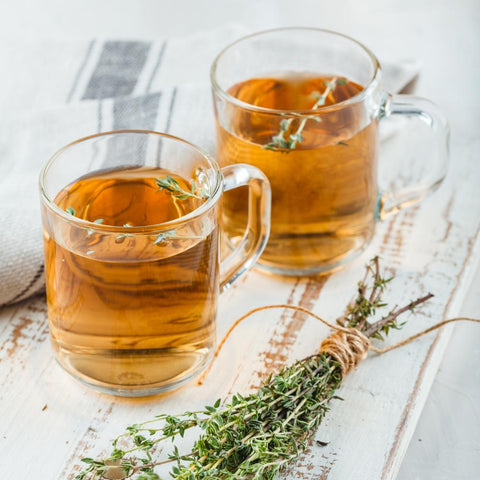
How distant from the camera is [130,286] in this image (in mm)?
958

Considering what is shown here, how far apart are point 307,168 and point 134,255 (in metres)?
0.31

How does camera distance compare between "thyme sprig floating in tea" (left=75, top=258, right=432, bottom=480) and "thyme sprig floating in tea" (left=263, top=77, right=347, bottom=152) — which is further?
"thyme sprig floating in tea" (left=263, top=77, right=347, bottom=152)

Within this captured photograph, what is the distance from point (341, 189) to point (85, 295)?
0.39 m

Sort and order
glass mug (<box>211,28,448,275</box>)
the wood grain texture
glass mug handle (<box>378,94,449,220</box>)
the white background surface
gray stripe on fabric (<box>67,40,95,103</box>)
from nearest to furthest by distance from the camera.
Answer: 1. the wood grain texture
2. glass mug (<box>211,28,448,275</box>)
3. glass mug handle (<box>378,94,449,220</box>)
4. gray stripe on fabric (<box>67,40,95,103</box>)
5. the white background surface

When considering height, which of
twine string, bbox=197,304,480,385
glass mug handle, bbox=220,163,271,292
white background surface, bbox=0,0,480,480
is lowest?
white background surface, bbox=0,0,480,480

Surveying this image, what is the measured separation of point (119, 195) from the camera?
1.04 metres

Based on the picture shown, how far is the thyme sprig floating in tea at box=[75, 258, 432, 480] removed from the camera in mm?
911

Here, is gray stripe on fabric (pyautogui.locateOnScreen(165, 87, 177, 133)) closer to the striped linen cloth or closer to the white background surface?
the striped linen cloth

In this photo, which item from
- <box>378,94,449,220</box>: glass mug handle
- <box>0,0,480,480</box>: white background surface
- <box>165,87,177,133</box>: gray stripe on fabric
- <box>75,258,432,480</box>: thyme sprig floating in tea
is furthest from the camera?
<box>0,0,480,480</box>: white background surface

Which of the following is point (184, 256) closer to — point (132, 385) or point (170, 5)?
point (132, 385)

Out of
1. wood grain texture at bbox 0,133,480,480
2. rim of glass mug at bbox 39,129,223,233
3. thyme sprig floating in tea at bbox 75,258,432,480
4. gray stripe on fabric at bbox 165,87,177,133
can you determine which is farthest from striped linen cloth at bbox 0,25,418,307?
thyme sprig floating in tea at bbox 75,258,432,480

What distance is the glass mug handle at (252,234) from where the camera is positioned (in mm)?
1099

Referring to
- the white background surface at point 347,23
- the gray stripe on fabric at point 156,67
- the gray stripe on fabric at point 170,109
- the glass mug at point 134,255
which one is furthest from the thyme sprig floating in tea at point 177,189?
the white background surface at point 347,23

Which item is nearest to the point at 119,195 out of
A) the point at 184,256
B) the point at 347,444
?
the point at 184,256
